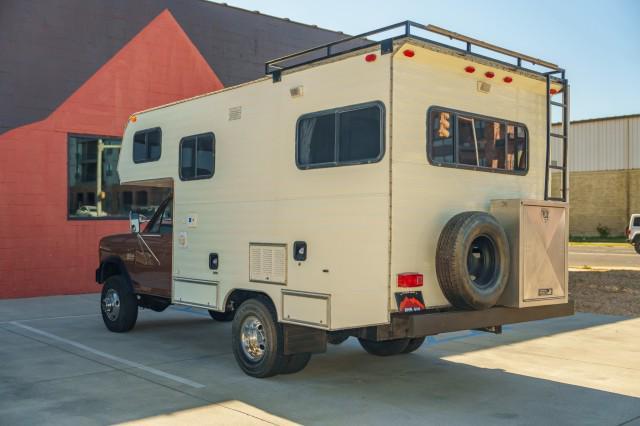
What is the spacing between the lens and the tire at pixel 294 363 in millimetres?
7000

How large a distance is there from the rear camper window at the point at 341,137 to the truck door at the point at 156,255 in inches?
115

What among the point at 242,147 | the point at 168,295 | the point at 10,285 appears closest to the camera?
the point at 242,147

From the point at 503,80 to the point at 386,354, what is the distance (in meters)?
3.55

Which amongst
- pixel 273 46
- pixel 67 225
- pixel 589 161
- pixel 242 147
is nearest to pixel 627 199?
pixel 589 161

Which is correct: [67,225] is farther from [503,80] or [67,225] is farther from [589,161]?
[589,161]

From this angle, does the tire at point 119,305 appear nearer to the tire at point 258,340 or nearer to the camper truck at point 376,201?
the camper truck at point 376,201

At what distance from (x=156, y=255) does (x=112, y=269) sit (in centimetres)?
151

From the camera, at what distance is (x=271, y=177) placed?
283 inches

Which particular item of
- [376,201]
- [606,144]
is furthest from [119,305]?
[606,144]

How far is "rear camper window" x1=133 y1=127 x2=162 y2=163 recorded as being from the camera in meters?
9.02

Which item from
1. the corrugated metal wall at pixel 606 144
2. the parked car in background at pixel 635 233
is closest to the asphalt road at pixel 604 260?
the parked car in background at pixel 635 233

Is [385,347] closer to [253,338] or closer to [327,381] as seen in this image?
[327,381]

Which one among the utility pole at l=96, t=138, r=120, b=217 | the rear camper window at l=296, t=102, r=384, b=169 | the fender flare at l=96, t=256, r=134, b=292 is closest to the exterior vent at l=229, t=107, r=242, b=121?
the rear camper window at l=296, t=102, r=384, b=169

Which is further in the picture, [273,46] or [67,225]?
[273,46]
